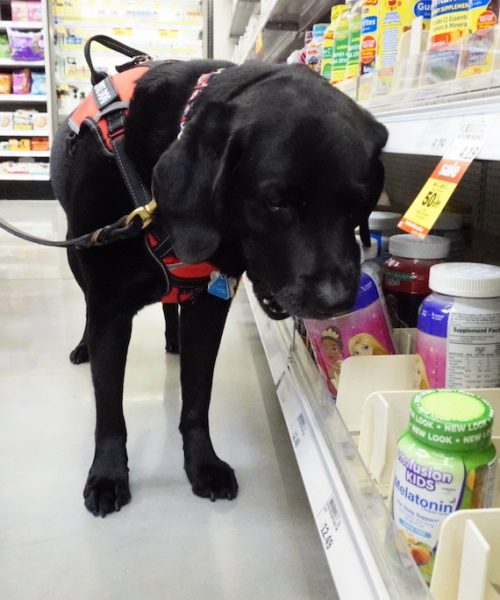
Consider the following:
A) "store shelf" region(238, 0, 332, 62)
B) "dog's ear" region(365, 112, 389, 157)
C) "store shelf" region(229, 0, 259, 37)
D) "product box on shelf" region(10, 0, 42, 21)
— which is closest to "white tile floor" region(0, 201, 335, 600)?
"dog's ear" region(365, 112, 389, 157)

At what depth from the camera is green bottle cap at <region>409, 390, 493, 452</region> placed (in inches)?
21.8

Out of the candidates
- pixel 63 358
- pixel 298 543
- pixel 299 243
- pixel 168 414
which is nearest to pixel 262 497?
pixel 298 543

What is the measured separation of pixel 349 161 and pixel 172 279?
1.29ft

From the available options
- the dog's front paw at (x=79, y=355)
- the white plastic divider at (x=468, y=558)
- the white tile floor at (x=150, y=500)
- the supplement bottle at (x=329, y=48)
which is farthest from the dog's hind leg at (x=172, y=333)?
the white plastic divider at (x=468, y=558)

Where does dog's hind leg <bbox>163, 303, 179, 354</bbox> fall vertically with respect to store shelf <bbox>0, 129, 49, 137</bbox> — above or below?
above

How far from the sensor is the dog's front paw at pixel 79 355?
178 cm

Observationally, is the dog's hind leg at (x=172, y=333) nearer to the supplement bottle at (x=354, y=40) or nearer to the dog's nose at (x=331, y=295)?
the supplement bottle at (x=354, y=40)

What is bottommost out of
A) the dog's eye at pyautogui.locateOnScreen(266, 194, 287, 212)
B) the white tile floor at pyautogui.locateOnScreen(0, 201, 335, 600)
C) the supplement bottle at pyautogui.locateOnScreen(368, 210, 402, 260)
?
the white tile floor at pyautogui.locateOnScreen(0, 201, 335, 600)

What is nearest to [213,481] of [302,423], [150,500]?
[150,500]

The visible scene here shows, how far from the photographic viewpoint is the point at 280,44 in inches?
112

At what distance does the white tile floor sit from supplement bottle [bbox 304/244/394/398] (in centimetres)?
30

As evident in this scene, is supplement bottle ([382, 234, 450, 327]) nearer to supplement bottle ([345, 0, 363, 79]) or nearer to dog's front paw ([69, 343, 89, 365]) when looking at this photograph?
supplement bottle ([345, 0, 363, 79])

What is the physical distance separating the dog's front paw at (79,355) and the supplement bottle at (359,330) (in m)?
0.97

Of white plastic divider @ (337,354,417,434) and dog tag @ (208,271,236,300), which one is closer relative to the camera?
white plastic divider @ (337,354,417,434)
